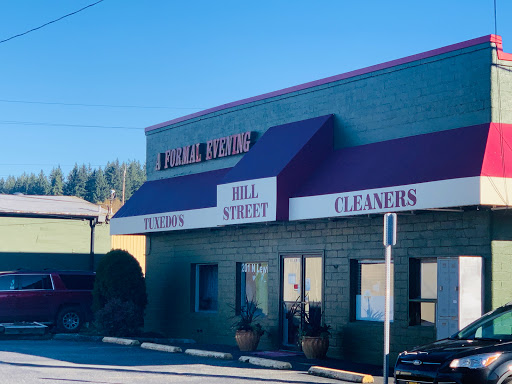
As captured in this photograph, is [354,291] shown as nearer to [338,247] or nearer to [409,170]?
[338,247]

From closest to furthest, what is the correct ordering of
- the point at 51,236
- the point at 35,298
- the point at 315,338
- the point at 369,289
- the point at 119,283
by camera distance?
the point at 315,338
the point at 369,289
the point at 119,283
the point at 35,298
the point at 51,236

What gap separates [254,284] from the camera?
2116 cm

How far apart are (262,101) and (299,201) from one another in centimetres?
425

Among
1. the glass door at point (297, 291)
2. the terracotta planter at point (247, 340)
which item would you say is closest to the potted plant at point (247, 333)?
the terracotta planter at point (247, 340)

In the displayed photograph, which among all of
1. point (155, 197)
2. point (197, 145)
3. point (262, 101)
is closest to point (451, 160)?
point (262, 101)

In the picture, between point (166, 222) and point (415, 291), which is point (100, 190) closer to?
point (166, 222)

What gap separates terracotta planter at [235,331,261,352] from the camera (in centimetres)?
1945

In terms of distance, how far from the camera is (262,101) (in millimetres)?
21078

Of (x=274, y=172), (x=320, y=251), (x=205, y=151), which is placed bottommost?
(x=320, y=251)

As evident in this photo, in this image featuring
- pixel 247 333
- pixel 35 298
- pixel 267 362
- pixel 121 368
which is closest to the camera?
pixel 121 368

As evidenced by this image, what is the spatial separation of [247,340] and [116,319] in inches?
201

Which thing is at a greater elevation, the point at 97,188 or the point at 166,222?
the point at 97,188

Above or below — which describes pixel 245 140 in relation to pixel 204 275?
above

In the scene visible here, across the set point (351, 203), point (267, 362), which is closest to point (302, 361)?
point (267, 362)
